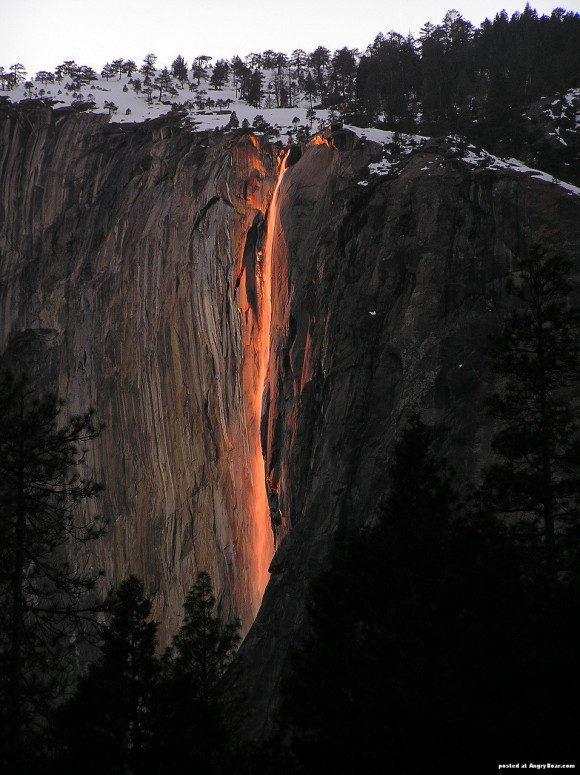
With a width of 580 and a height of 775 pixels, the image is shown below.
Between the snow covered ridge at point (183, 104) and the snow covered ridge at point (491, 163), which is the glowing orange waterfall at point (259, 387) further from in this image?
the snow covered ridge at point (491, 163)

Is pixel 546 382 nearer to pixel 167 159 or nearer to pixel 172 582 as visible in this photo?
pixel 172 582

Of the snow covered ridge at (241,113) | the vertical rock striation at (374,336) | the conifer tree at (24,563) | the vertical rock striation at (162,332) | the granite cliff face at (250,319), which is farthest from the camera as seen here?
the vertical rock striation at (162,332)

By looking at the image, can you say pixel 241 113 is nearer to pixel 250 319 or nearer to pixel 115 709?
pixel 250 319

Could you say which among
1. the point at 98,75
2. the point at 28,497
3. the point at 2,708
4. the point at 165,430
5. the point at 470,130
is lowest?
the point at 2,708

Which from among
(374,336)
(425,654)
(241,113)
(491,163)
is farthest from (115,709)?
(241,113)

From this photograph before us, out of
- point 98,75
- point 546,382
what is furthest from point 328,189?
point 98,75

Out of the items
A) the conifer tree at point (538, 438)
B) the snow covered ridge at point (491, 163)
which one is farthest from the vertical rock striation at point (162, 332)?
the conifer tree at point (538, 438)
